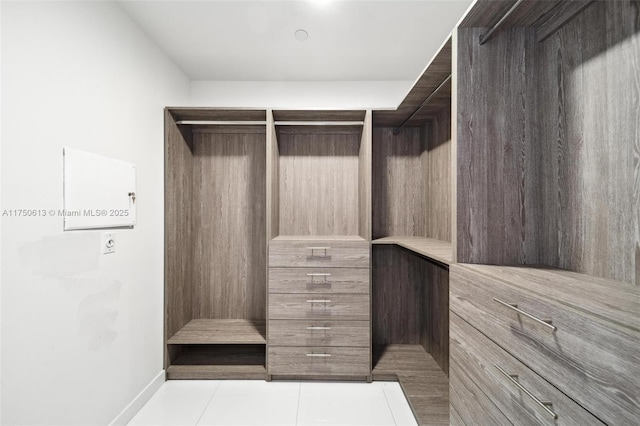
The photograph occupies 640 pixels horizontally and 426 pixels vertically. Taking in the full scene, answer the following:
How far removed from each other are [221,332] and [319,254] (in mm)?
1033

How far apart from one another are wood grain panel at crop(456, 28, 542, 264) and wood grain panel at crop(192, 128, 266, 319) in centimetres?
182

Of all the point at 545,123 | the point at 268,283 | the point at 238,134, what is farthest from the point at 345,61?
the point at 268,283

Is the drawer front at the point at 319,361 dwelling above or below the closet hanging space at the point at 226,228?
below

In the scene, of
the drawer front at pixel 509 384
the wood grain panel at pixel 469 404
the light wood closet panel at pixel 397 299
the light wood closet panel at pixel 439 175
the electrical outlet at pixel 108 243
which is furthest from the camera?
the light wood closet panel at pixel 397 299

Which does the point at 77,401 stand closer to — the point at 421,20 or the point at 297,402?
the point at 297,402

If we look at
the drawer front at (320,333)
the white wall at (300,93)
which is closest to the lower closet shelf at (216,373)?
the drawer front at (320,333)

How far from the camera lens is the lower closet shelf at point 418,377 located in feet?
6.02

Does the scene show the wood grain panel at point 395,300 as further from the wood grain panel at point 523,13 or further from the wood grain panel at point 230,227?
the wood grain panel at point 523,13

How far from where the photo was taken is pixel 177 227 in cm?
245

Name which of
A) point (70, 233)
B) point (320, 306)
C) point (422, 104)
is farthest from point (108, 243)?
point (422, 104)

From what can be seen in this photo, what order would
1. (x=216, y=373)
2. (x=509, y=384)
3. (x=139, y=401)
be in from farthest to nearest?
(x=216, y=373) < (x=139, y=401) < (x=509, y=384)

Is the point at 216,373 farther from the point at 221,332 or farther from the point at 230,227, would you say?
the point at 230,227

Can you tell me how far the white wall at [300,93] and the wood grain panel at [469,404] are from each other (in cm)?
222

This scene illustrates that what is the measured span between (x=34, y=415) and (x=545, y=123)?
7.78ft
